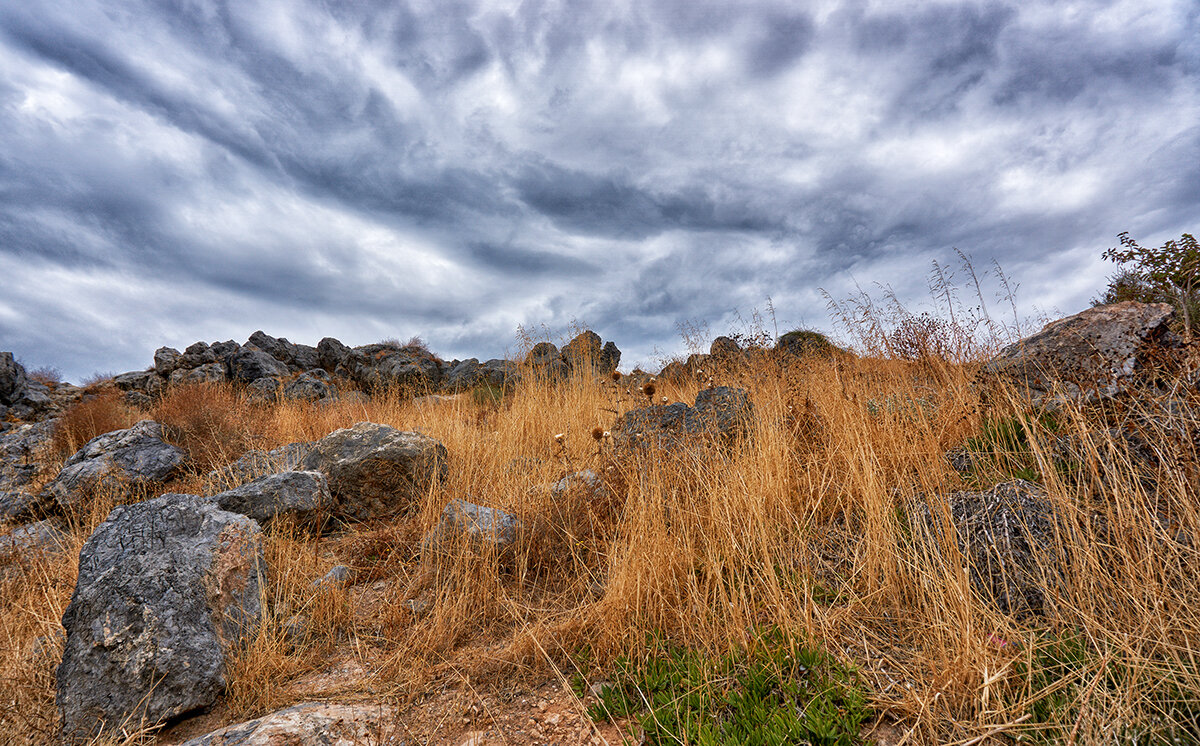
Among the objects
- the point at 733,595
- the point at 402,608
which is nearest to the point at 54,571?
the point at 402,608

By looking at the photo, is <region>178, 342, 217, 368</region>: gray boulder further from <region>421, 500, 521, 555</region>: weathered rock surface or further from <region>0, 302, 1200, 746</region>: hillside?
<region>421, 500, 521, 555</region>: weathered rock surface

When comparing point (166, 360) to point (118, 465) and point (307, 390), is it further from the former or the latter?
point (118, 465)

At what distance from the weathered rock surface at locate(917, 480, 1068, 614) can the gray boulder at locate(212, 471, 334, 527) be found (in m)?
4.84

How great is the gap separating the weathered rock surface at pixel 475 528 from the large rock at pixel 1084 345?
3689mm

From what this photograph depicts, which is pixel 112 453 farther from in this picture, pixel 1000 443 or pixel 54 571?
pixel 1000 443

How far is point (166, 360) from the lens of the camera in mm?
17375

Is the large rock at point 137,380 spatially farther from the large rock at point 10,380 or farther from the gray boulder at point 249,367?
the large rock at point 10,380

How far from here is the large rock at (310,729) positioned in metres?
2.00

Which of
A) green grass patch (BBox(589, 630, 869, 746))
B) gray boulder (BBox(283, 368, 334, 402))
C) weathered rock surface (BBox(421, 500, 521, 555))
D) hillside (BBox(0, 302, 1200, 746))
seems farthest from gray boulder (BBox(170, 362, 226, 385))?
green grass patch (BBox(589, 630, 869, 746))

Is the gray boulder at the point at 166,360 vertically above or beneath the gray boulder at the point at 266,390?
above

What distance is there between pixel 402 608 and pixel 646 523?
5.47 feet

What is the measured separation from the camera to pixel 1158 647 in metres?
1.84

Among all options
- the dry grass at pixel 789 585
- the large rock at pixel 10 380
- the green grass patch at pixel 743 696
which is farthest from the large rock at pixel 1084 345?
the large rock at pixel 10 380

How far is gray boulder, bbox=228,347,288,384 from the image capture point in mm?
16500
